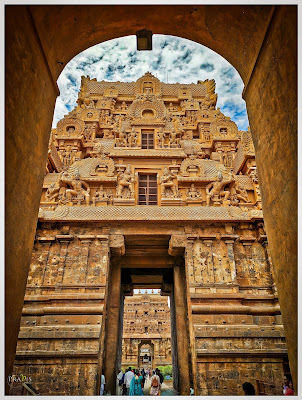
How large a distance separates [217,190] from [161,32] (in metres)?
8.33

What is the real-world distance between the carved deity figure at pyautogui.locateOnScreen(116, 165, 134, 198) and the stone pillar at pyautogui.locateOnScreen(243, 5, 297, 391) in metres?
8.34

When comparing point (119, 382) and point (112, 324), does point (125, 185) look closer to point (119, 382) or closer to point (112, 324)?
point (112, 324)

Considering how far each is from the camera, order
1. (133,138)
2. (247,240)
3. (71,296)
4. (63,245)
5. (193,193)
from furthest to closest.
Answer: (133,138) → (193,193) → (247,240) → (63,245) → (71,296)

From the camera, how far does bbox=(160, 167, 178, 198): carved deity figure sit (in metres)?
13.1

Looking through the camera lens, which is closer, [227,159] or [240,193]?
[240,193]

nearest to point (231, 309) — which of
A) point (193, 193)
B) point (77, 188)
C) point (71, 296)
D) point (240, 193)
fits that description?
point (193, 193)

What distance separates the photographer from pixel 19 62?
3930 mm

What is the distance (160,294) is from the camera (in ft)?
60.0

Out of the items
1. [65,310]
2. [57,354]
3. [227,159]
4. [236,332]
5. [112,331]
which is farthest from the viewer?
[227,159]

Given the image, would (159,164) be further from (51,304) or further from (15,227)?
(15,227)

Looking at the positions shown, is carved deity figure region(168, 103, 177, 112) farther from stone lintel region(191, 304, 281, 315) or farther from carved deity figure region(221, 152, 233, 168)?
stone lintel region(191, 304, 281, 315)

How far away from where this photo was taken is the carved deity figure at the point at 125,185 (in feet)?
42.7

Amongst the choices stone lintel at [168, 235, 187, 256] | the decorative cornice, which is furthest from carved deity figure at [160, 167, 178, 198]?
stone lintel at [168, 235, 187, 256]

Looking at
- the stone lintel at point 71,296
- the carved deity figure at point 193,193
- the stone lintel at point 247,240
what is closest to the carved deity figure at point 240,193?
the carved deity figure at point 193,193
